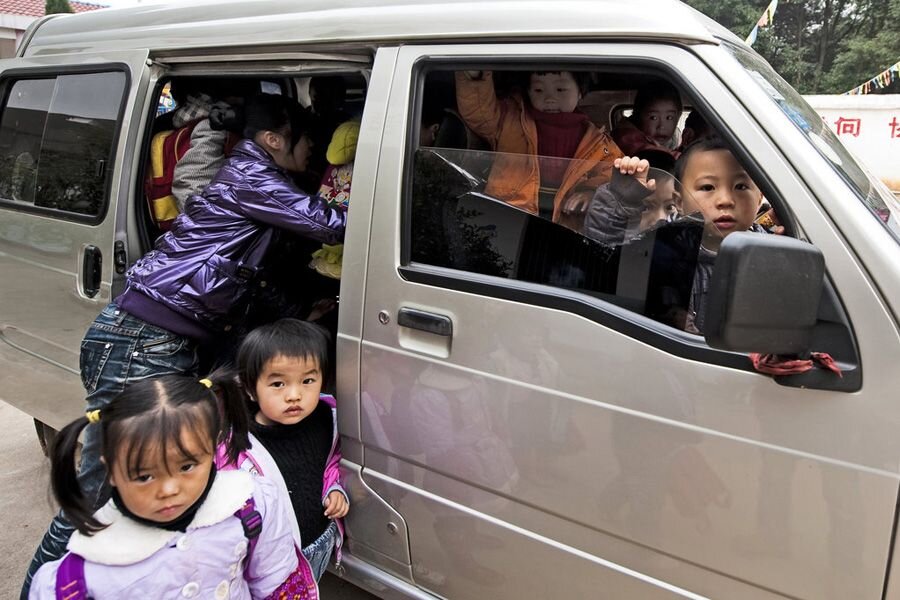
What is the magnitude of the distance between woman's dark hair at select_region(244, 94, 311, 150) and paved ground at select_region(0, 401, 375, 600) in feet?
5.02

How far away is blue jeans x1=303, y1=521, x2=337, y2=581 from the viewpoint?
79.7 inches

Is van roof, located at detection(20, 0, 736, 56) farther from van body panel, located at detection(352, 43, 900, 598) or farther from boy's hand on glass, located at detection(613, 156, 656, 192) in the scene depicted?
boy's hand on glass, located at detection(613, 156, 656, 192)

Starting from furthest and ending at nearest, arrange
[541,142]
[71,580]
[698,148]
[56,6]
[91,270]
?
[56,6] < [91,270] < [541,142] < [698,148] < [71,580]

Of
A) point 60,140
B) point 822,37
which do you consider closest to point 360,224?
point 60,140

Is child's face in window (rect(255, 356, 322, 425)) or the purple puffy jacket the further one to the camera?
the purple puffy jacket

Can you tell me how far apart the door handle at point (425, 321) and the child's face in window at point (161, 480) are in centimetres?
62

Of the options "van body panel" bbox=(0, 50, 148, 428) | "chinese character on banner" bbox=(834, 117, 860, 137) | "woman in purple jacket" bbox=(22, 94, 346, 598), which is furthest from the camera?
"chinese character on banner" bbox=(834, 117, 860, 137)

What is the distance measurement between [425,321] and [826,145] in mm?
1100

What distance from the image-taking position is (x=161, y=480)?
4.84ft

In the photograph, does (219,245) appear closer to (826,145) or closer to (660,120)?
(660,120)

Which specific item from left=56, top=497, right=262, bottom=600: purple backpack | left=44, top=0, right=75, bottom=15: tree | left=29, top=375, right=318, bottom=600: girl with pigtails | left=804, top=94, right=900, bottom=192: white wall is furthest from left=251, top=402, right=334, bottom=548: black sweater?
left=44, top=0, right=75, bottom=15: tree

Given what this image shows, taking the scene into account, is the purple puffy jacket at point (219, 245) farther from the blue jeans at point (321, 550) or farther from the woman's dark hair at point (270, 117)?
the blue jeans at point (321, 550)

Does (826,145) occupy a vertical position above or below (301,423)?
above

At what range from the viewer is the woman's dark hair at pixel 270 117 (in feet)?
8.22
